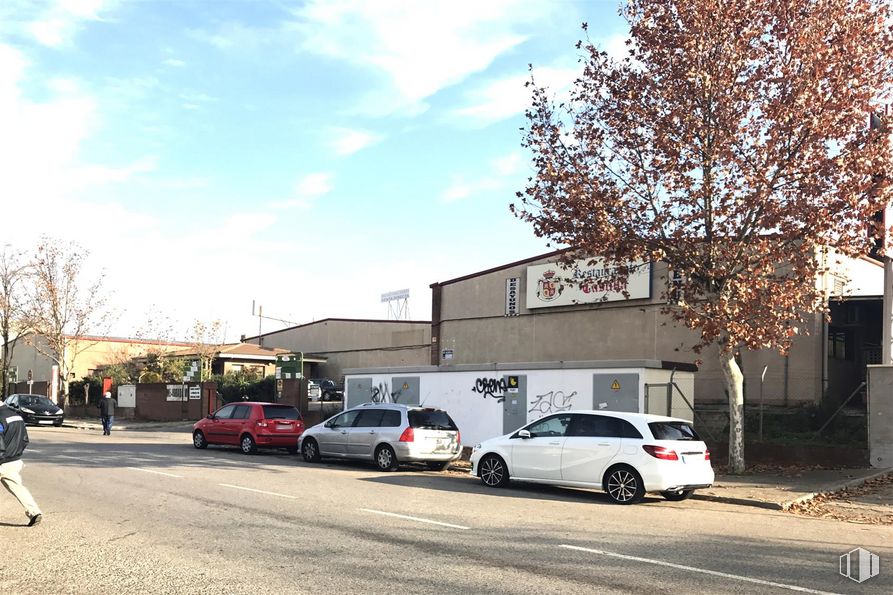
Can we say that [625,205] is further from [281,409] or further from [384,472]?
→ [281,409]

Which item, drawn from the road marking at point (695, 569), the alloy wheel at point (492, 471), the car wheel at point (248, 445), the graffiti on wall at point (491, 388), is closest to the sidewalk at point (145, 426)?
the car wheel at point (248, 445)

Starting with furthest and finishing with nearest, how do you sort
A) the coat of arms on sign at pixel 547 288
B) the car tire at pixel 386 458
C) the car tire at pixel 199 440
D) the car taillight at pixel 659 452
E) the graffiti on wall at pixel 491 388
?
the coat of arms on sign at pixel 547 288, the car tire at pixel 199 440, the graffiti on wall at pixel 491 388, the car tire at pixel 386 458, the car taillight at pixel 659 452

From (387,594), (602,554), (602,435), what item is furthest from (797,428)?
(387,594)

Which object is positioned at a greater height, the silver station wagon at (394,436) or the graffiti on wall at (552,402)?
the graffiti on wall at (552,402)

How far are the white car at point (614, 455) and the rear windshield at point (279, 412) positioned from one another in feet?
32.7

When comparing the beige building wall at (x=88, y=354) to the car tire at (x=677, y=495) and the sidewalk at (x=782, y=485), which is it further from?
the car tire at (x=677, y=495)

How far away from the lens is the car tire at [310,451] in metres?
20.8

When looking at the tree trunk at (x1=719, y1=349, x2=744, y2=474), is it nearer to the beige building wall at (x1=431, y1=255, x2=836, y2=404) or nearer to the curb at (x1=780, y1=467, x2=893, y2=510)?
the curb at (x1=780, y1=467, x2=893, y2=510)

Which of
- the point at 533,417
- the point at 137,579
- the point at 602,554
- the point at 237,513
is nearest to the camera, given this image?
the point at 137,579

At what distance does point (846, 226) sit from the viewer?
16453 millimetres

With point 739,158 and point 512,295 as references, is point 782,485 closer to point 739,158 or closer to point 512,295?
point 739,158

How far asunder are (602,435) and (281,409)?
12338 millimetres

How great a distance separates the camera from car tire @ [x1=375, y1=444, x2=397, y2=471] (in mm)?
18703

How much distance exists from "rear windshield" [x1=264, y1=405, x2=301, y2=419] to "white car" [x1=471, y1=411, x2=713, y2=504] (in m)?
9.96
